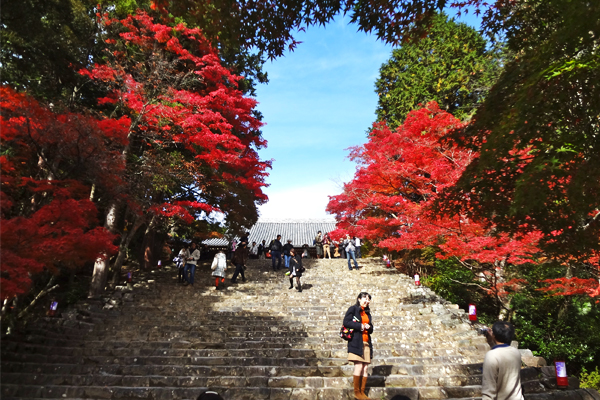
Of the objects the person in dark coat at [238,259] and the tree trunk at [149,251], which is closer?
the person in dark coat at [238,259]

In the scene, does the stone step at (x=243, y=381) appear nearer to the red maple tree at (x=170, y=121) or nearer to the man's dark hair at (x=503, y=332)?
the man's dark hair at (x=503, y=332)

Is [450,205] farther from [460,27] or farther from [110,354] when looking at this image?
[460,27]

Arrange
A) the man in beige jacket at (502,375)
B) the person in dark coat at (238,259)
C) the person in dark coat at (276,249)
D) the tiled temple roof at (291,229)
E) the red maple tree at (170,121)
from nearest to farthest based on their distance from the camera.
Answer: the man in beige jacket at (502,375)
the red maple tree at (170,121)
the person in dark coat at (238,259)
the person in dark coat at (276,249)
the tiled temple roof at (291,229)

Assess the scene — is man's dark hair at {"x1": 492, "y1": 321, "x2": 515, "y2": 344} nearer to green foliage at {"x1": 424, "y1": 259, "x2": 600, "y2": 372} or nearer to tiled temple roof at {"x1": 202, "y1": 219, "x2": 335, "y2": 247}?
green foliage at {"x1": 424, "y1": 259, "x2": 600, "y2": 372}

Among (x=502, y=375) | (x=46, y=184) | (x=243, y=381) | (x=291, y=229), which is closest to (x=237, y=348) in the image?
(x=243, y=381)

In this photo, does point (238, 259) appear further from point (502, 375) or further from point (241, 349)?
point (502, 375)

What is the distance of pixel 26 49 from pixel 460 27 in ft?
72.5

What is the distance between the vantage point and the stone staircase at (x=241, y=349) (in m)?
5.22

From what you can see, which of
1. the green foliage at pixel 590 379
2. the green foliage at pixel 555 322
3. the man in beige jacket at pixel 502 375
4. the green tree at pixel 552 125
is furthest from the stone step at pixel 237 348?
the green foliage at pixel 590 379

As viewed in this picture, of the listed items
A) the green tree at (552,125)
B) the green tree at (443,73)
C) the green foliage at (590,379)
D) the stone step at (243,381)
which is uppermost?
the green tree at (443,73)

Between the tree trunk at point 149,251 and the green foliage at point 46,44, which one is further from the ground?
the green foliage at point 46,44

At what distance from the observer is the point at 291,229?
30.4m

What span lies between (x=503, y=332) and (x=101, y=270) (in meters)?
11.5

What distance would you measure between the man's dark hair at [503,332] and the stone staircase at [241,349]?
2.77m
